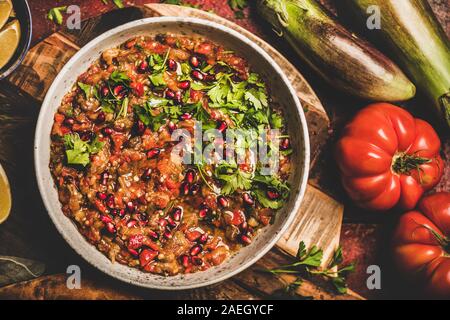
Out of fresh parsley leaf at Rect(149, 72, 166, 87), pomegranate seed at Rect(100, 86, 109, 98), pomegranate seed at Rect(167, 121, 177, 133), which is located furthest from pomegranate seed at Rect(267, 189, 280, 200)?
pomegranate seed at Rect(100, 86, 109, 98)

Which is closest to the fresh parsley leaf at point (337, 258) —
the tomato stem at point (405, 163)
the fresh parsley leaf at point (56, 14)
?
the tomato stem at point (405, 163)

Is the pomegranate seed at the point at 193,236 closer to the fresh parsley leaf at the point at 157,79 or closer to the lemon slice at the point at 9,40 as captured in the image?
the fresh parsley leaf at the point at 157,79

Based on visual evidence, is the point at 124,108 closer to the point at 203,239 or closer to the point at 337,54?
the point at 203,239

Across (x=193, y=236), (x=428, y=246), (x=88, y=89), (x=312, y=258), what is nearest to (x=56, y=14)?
(x=88, y=89)

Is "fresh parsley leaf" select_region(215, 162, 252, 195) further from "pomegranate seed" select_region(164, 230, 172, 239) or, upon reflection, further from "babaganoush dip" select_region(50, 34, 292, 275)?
"pomegranate seed" select_region(164, 230, 172, 239)

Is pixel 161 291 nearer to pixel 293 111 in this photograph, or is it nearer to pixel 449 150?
pixel 293 111
